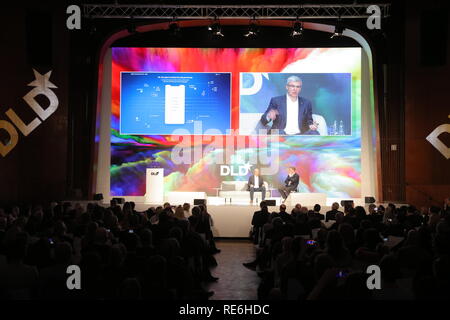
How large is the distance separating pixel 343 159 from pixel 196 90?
14.3 ft

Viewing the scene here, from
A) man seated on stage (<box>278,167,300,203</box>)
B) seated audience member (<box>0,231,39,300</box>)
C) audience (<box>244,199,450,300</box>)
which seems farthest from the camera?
man seated on stage (<box>278,167,300,203</box>)

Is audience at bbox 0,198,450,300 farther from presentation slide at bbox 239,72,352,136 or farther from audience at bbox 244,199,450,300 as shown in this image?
presentation slide at bbox 239,72,352,136

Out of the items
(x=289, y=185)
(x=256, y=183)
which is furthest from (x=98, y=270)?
(x=289, y=185)

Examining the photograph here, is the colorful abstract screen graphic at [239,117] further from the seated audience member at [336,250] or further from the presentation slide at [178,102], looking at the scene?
the seated audience member at [336,250]

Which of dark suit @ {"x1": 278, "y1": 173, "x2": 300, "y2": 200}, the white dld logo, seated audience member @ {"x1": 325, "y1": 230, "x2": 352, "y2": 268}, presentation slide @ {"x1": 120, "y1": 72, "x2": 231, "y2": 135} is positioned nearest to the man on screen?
presentation slide @ {"x1": 120, "y1": 72, "x2": 231, "y2": 135}

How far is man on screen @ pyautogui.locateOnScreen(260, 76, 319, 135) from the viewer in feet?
43.9

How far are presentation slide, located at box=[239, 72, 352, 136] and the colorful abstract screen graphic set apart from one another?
27 mm

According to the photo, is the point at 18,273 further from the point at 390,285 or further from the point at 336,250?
the point at 390,285

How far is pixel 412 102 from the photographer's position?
12.4m

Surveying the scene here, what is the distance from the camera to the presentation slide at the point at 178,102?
44.0ft

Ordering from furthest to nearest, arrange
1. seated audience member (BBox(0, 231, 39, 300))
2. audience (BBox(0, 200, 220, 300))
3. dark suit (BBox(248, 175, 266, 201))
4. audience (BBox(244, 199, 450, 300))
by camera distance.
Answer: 1. dark suit (BBox(248, 175, 266, 201))
2. seated audience member (BBox(0, 231, 39, 300))
3. audience (BBox(0, 200, 220, 300))
4. audience (BBox(244, 199, 450, 300))

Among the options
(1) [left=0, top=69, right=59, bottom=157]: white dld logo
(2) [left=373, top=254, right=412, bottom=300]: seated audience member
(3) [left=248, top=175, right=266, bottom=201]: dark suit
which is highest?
(1) [left=0, top=69, right=59, bottom=157]: white dld logo

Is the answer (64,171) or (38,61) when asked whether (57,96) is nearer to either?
(38,61)
